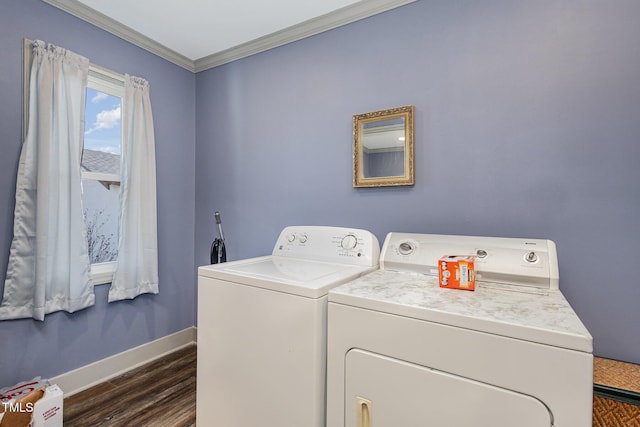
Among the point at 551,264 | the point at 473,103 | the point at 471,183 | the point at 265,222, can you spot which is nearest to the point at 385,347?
the point at 551,264

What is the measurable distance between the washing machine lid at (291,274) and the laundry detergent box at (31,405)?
1.04 meters

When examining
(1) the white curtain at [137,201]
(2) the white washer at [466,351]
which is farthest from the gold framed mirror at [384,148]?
(1) the white curtain at [137,201]

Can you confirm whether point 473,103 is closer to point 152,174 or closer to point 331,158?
point 331,158

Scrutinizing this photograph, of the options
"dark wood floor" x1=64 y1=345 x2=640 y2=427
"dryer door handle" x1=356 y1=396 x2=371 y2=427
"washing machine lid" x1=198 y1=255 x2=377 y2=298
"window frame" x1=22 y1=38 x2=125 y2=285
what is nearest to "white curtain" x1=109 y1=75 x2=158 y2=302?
"window frame" x1=22 y1=38 x2=125 y2=285

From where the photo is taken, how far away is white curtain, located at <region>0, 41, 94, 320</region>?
5.58 feet

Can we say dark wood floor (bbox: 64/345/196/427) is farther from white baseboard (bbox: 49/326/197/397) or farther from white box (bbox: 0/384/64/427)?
white box (bbox: 0/384/64/427)

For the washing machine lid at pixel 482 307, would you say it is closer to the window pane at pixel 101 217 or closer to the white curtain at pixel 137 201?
the white curtain at pixel 137 201

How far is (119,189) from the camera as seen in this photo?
7.30ft

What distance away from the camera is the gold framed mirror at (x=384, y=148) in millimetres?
1718

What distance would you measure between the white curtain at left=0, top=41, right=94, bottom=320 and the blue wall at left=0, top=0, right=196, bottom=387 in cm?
7

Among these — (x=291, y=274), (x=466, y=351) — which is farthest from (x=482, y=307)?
(x=291, y=274)

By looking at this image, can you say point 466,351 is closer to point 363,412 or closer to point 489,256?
point 363,412

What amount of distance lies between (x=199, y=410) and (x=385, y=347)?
3.53ft

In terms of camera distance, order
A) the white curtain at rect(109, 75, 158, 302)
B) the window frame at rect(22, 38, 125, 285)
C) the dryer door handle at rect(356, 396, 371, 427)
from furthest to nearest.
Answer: the white curtain at rect(109, 75, 158, 302) → the window frame at rect(22, 38, 125, 285) → the dryer door handle at rect(356, 396, 371, 427)
